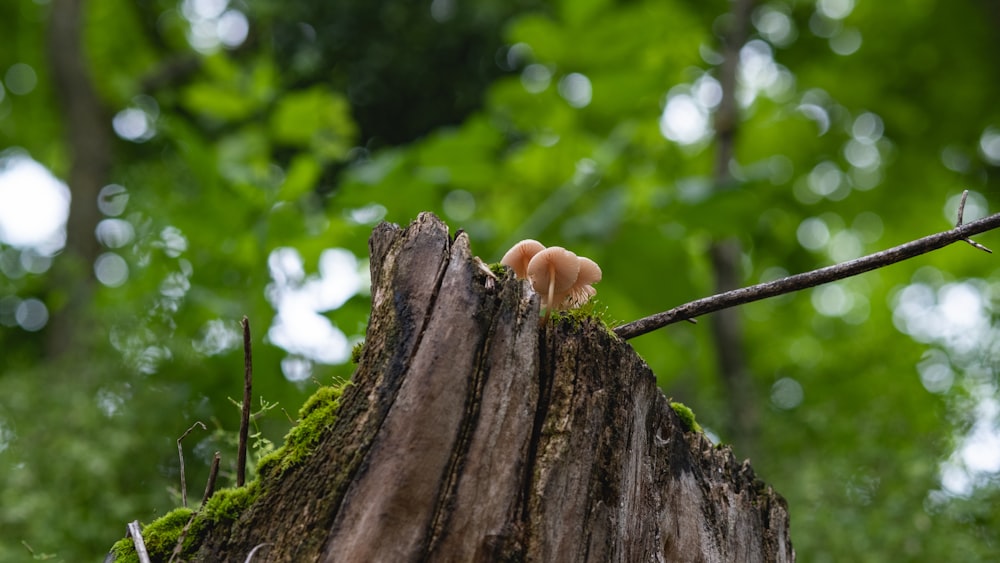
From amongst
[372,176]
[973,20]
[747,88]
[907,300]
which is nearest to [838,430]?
[372,176]

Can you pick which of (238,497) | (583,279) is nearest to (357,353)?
(238,497)

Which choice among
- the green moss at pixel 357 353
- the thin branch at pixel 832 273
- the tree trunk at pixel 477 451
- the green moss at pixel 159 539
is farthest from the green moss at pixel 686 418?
the green moss at pixel 159 539

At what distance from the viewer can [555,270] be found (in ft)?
6.34

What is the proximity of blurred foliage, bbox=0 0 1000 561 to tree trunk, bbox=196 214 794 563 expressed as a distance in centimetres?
50

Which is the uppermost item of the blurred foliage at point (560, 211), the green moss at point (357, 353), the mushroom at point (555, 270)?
the blurred foliage at point (560, 211)

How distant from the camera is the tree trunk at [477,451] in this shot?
1.43 m

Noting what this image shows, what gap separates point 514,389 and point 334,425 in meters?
0.34

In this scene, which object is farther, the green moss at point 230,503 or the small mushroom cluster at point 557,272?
the small mushroom cluster at point 557,272

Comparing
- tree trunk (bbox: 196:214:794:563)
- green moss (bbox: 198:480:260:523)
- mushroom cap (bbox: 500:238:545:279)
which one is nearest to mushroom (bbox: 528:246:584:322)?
mushroom cap (bbox: 500:238:545:279)

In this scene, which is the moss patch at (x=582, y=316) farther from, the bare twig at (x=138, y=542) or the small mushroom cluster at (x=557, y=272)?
the bare twig at (x=138, y=542)

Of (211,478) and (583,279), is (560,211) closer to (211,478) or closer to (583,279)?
(583,279)

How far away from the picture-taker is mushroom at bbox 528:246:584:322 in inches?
75.0

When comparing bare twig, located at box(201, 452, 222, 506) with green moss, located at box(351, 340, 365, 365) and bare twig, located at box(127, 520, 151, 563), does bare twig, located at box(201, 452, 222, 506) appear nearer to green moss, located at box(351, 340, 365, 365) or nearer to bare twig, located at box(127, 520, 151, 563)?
bare twig, located at box(127, 520, 151, 563)

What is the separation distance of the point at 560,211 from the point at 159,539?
3.62 m
